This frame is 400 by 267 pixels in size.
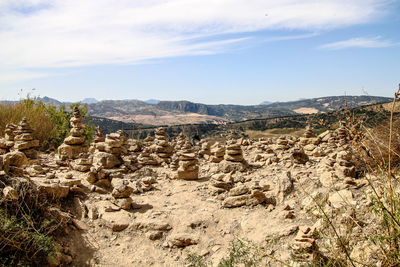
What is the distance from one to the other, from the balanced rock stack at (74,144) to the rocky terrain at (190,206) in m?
0.17

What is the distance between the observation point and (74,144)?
1285 cm

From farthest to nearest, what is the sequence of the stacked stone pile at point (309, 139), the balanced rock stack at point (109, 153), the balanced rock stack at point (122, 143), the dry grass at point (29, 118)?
the stacked stone pile at point (309, 139)
the dry grass at point (29, 118)
the balanced rock stack at point (122, 143)
the balanced rock stack at point (109, 153)

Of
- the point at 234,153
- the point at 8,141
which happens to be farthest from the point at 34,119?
the point at 234,153

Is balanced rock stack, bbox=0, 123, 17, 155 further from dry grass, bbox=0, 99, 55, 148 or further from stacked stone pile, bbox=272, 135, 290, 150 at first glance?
stacked stone pile, bbox=272, 135, 290, 150

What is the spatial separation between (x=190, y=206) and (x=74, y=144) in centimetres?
727

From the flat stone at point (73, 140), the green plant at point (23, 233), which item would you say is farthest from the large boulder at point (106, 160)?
the green plant at point (23, 233)

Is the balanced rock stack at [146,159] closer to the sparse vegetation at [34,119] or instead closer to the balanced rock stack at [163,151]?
the balanced rock stack at [163,151]

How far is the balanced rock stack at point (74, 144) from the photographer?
12336 millimetres

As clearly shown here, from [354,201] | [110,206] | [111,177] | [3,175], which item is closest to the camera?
[354,201]

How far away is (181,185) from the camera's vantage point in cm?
1053

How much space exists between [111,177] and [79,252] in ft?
13.6

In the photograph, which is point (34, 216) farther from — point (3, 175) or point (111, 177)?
point (111, 177)

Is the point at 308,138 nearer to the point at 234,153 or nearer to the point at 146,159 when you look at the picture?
the point at 234,153

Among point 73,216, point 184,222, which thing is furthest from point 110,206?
point 184,222
